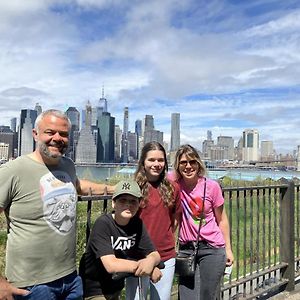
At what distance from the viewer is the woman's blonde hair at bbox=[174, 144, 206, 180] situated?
3393 mm

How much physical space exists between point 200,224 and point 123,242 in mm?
946

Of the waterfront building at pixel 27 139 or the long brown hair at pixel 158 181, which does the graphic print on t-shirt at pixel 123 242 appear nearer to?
the long brown hair at pixel 158 181

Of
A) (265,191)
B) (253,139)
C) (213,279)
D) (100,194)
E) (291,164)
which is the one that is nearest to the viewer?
(100,194)

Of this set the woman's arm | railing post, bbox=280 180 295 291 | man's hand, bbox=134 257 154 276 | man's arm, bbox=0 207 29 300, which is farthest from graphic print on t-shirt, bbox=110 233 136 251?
railing post, bbox=280 180 295 291

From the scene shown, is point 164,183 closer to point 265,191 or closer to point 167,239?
point 167,239

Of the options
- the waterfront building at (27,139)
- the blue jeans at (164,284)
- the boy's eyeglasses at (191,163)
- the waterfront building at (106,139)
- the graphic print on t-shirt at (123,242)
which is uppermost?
the waterfront building at (106,139)

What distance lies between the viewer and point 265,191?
475 centimetres

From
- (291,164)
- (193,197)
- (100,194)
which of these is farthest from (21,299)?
(291,164)

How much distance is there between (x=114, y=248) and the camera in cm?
265

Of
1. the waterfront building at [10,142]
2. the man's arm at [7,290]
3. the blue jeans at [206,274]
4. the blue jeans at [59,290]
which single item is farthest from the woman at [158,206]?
the waterfront building at [10,142]

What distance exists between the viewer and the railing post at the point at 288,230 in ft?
16.7

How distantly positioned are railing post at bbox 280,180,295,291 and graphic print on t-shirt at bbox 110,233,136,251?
296 centimetres

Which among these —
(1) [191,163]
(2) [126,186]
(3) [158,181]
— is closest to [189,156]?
(1) [191,163]

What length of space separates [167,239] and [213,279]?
2.00 ft
